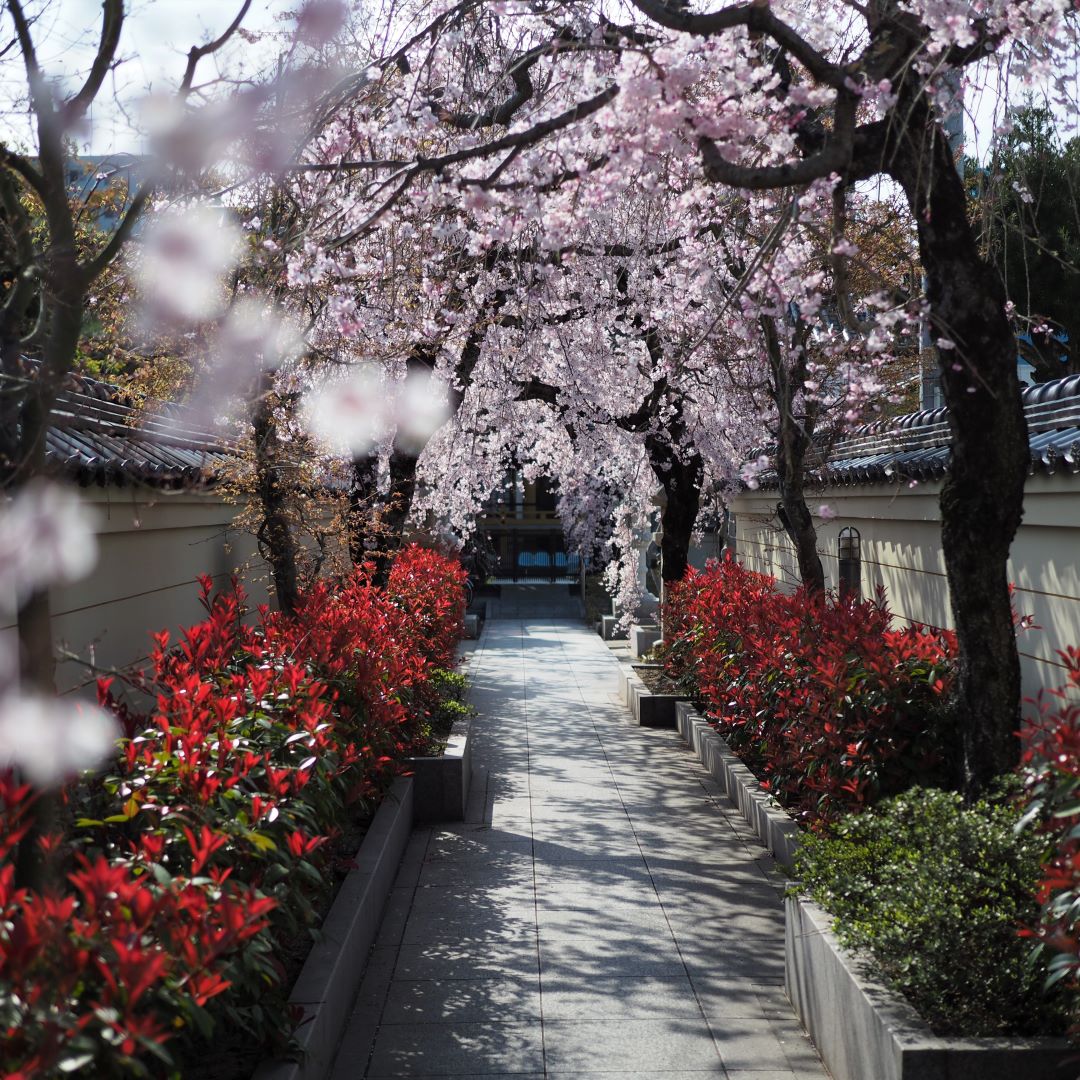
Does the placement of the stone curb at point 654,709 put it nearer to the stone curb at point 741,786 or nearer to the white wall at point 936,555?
the stone curb at point 741,786

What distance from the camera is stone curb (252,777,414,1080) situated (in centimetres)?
398

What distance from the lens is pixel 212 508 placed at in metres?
9.65

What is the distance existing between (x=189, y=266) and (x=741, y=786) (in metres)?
5.31

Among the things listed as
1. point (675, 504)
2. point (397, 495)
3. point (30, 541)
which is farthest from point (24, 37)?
point (675, 504)

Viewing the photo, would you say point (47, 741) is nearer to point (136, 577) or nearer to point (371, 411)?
point (136, 577)

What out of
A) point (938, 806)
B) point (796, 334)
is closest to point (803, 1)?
point (796, 334)

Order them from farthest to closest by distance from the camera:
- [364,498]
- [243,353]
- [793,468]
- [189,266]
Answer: [364,498]
[793,468]
[243,353]
[189,266]

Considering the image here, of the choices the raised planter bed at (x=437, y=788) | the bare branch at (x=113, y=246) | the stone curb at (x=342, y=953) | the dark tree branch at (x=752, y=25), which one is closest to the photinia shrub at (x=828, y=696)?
the raised planter bed at (x=437, y=788)

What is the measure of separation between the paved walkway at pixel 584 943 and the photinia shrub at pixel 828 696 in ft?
2.49

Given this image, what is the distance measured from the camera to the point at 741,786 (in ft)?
27.6

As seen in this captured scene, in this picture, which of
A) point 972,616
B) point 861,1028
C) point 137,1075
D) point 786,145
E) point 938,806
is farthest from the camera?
point 786,145

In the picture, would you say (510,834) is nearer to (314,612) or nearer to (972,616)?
(314,612)

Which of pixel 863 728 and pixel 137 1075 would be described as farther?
pixel 863 728

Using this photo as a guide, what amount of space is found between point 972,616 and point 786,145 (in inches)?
90.9
